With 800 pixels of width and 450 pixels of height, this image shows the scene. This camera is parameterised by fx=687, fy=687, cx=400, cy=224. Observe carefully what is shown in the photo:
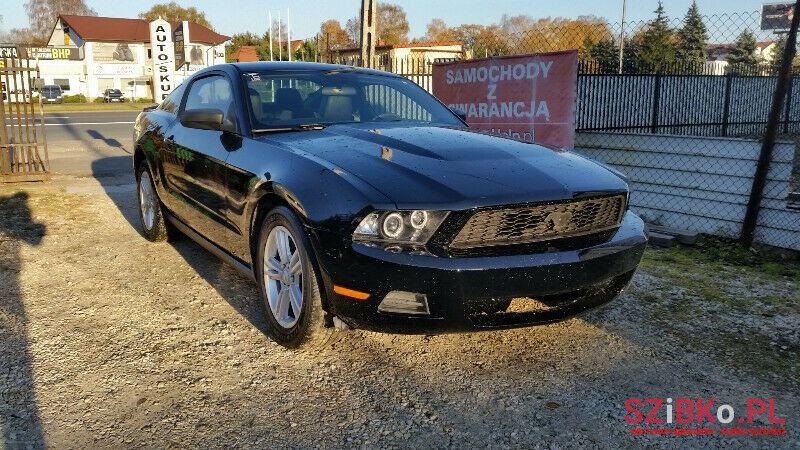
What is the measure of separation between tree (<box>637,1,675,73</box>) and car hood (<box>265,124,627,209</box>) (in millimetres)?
9713

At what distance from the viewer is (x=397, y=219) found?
9.73 ft

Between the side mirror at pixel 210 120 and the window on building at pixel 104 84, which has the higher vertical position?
the window on building at pixel 104 84

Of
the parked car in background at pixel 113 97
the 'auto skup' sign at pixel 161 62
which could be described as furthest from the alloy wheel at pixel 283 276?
the parked car in background at pixel 113 97

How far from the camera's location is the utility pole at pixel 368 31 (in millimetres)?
10484

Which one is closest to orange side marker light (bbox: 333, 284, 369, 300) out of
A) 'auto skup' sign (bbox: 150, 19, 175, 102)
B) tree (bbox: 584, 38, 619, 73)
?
tree (bbox: 584, 38, 619, 73)

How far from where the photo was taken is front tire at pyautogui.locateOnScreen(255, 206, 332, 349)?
3250 mm

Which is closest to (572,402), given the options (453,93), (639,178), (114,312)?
(114,312)

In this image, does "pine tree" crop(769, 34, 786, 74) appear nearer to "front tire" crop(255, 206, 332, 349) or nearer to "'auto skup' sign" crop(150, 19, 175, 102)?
"front tire" crop(255, 206, 332, 349)

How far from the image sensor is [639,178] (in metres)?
7.28

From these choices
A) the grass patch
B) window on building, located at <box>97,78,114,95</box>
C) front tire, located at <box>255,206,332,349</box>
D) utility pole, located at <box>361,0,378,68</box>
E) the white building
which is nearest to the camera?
front tire, located at <box>255,206,332,349</box>

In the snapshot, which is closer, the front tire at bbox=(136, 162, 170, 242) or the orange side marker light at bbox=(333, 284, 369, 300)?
the orange side marker light at bbox=(333, 284, 369, 300)

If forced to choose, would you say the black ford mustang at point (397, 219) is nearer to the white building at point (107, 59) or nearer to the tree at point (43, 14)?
the white building at point (107, 59)

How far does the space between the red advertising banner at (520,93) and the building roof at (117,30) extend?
57079 mm

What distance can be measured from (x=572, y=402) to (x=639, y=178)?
477cm
